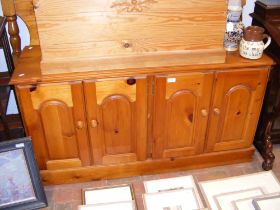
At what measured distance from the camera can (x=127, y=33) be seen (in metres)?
1.56

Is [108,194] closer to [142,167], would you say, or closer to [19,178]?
[142,167]

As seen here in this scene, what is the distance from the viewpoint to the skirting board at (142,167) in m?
1.90

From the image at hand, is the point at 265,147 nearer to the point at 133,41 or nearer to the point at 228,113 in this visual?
the point at 228,113

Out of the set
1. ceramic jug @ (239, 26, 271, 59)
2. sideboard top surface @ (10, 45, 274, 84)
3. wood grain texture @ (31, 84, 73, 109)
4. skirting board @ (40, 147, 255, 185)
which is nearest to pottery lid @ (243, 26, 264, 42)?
ceramic jug @ (239, 26, 271, 59)

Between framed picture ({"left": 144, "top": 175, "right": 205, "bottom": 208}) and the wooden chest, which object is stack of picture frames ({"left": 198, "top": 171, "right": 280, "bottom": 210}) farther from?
the wooden chest

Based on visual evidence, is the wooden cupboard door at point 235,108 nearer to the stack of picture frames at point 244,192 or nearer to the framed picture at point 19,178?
the stack of picture frames at point 244,192

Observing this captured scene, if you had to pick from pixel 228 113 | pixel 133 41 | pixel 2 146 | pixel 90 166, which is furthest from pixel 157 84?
pixel 2 146

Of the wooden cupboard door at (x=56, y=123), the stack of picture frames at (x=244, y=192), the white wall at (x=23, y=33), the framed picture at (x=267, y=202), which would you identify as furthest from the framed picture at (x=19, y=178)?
the framed picture at (x=267, y=202)

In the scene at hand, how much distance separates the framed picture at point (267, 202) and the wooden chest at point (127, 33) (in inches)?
31.6

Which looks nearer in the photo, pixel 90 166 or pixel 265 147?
pixel 90 166

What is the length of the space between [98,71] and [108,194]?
705mm

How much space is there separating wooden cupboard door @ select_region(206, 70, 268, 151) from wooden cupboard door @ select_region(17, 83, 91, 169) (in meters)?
0.73

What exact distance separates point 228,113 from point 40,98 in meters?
1.03

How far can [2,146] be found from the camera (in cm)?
155
